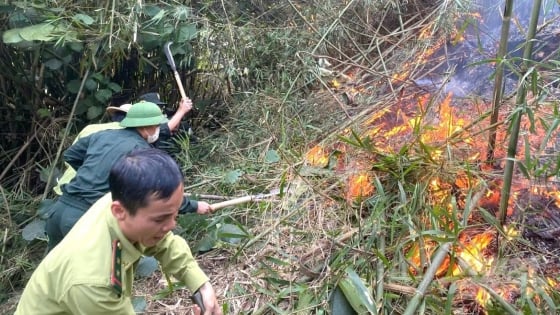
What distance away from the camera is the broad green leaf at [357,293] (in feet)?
8.45

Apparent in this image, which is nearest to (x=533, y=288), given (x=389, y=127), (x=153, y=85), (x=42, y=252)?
(x=389, y=127)

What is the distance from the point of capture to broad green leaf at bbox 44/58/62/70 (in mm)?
4441

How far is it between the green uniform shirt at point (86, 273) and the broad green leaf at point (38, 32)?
263cm

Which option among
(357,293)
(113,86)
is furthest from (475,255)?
(113,86)

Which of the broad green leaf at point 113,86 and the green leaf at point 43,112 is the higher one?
the broad green leaf at point 113,86

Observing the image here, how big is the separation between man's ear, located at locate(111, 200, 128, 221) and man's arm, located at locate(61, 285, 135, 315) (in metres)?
0.21

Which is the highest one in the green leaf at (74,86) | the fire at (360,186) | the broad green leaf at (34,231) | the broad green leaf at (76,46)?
the broad green leaf at (76,46)

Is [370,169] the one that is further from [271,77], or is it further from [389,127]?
[271,77]

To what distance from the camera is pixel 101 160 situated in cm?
328

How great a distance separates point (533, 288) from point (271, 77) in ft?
10.7

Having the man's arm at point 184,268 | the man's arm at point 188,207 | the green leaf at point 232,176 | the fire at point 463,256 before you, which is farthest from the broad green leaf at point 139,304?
the fire at point 463,256

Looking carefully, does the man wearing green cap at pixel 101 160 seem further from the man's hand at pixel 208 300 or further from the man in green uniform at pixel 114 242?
the man in green uniform at pixel 114 242

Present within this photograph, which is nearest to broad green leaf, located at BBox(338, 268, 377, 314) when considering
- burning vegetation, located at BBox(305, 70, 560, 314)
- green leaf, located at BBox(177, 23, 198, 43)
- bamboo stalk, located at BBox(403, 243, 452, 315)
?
bamboo stalk, located at BBox(403, 243, 452, 315)

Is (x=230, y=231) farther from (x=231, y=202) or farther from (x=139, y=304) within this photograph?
(x=139, y=304)
